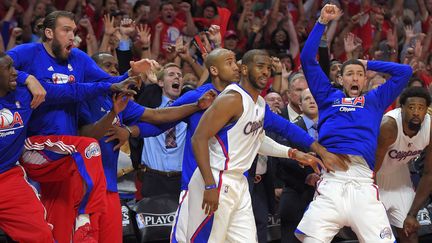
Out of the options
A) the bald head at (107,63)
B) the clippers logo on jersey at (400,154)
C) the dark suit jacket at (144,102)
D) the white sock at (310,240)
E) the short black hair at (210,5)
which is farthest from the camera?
the short black hair at (210,5)

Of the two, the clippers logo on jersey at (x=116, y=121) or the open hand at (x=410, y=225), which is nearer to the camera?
the clippers logo on jersey at (x=116, y=121)

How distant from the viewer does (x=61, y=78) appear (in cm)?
691

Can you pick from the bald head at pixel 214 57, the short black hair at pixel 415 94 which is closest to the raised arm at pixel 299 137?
the bald head at pixel 214 57

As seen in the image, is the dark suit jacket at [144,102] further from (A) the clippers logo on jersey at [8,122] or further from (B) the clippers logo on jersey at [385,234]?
(B) the clippers logo on jersey at [385,234]

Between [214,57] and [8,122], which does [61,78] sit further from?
[214,57]

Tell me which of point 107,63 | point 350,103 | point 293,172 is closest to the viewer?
point 350,103

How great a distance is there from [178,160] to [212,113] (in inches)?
93.3

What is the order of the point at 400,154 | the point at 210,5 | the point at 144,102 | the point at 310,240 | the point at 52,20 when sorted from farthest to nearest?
the point at 210,5 < the point at 144,102 < the point at 400,154 < the point at 310,240 < the point at 52,20

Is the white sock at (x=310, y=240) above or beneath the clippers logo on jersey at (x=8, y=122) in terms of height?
beneath

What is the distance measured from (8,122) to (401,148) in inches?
148

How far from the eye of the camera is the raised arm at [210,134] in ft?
21.0

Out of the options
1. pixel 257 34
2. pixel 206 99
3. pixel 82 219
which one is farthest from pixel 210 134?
pixel 257 34

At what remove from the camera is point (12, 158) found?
6691mm

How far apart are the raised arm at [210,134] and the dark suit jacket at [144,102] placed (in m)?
2.36
